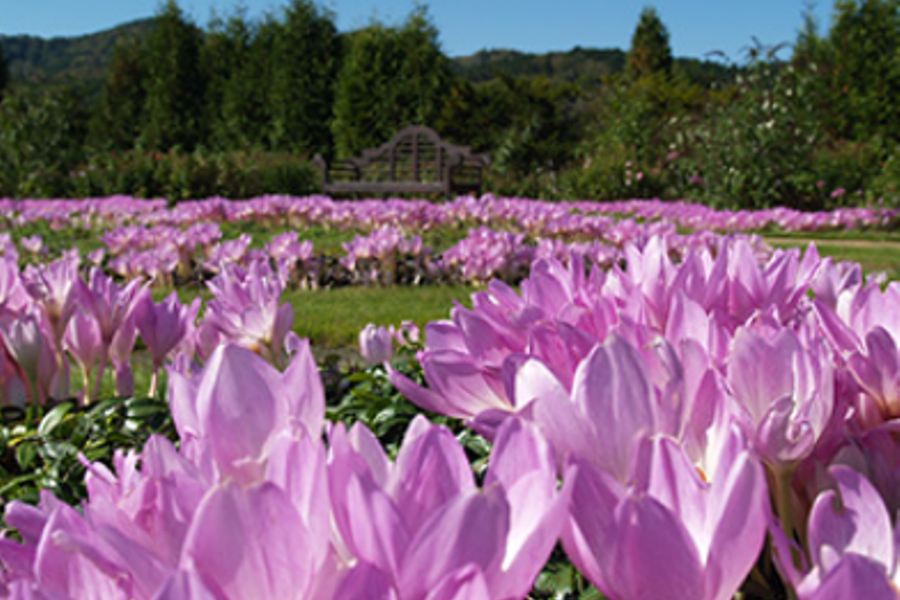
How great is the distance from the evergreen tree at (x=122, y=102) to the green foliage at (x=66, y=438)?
130ft

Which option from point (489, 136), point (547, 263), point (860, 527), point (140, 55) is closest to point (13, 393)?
point (547, 263)

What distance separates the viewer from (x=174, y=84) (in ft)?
115

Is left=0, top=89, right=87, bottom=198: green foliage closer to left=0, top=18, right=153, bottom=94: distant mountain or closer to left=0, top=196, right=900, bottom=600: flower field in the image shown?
left=0, top=196, right=900, bottom=600: flower field

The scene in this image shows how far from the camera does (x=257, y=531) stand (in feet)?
1.40

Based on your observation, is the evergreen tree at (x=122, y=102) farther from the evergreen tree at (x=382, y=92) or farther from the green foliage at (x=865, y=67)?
the green foliage at (x=865, y=67)

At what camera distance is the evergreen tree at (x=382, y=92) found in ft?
99.4

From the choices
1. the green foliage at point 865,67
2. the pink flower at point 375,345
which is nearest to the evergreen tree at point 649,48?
the green foliage at point 865,67

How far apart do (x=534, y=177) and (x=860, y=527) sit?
23122 millimetres

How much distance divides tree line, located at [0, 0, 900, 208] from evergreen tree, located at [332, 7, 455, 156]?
0.20 ft

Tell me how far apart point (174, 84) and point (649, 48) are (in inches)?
1209

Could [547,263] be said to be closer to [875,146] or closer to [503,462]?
[503,462]

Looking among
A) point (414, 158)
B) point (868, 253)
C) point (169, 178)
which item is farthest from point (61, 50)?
point (868, 253)

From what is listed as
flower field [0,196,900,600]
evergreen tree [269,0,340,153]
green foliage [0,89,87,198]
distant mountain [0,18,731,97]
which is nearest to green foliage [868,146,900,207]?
flower field [0,196,900,600]

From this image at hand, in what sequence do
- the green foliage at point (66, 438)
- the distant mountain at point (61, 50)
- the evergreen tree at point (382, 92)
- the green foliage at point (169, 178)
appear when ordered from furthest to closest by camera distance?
1. the distant mountain at point (61, 50)
2. the evergreen tree at point (382, 92)
3. the green foliage at point (169, 178)
4. the green foliage at point (66, 438)
